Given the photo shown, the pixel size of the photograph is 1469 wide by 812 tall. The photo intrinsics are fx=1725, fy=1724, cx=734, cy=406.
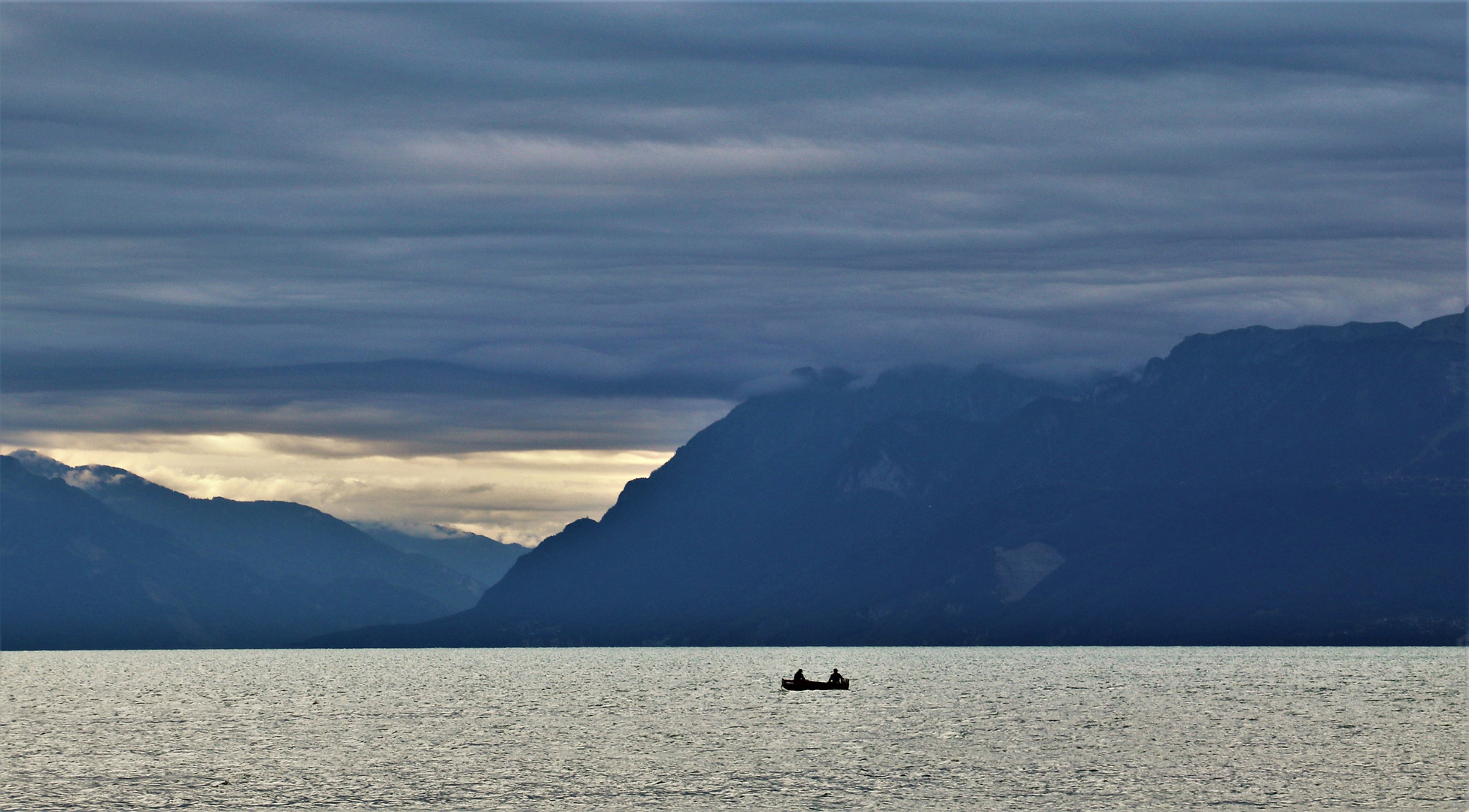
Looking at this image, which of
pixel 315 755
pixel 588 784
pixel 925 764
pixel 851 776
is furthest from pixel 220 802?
pixel 925 764

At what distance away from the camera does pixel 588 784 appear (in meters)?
150

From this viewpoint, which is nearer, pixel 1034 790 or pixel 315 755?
pixel 1034 790

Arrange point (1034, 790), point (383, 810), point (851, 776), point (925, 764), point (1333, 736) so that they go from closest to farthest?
point (383, 810), point (1034, 790), point (851, 776), point (925, 764), point (1333, 736)

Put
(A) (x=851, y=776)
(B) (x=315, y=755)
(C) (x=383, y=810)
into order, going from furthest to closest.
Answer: (B) (x=315, y=755), (A) (x=851, y=776), (C) (x=383, y=810)

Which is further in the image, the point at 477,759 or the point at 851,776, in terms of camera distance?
the point at 477,759

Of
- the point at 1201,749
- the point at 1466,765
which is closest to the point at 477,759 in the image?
the point at 1201,749

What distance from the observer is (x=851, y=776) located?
154125 millimetres

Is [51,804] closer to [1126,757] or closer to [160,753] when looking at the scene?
[160,753]

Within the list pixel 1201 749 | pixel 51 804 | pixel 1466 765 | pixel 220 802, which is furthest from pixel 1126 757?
pixel 51 804

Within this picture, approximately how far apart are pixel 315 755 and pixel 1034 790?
77.2 metres

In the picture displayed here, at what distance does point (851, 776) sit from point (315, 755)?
59509mm

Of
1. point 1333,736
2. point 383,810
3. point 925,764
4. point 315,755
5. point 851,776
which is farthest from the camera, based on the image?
point 1333,736

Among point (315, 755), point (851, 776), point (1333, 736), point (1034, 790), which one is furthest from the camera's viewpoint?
point (1333, 736)

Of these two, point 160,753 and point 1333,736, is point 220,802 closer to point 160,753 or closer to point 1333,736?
point 160,753
